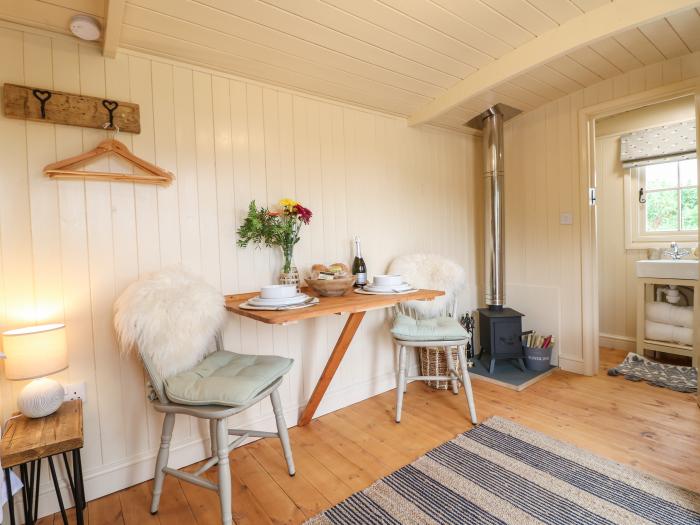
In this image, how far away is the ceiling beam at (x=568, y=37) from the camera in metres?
1.62

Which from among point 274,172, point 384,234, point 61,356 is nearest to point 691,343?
point 384,234

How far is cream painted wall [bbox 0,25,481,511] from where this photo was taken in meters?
1.53

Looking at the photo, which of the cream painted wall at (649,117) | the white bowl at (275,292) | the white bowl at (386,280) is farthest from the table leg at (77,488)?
the cream painted wall at (649,117)

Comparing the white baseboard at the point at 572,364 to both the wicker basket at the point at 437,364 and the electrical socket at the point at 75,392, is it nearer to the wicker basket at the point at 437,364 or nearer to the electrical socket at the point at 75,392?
the wicker basket at the point at 437,364

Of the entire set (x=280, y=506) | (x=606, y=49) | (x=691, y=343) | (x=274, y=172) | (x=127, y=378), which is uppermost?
(x=606, y=49)

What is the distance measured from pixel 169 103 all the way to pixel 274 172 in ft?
2.04

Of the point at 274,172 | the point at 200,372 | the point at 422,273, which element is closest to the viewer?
the point at 200,372

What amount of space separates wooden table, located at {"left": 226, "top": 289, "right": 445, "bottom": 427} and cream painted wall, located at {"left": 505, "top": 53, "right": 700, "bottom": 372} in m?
1.61

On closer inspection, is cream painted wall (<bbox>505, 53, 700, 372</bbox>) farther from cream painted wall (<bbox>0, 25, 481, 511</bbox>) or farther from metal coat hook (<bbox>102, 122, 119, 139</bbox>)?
metal coat hook (<bbox>102, 122, 119, 139</bbox>)

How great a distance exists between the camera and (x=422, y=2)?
5.19 feet

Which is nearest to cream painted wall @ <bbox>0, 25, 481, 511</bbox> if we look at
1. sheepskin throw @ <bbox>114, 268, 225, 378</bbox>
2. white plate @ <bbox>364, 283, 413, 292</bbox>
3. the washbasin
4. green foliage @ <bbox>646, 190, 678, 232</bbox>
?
sheepskin throw @ <bbox>114, 268, 225, 378</bbox>

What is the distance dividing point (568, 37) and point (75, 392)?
2.86 metres

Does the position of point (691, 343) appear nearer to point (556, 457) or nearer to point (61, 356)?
point (556, 457)

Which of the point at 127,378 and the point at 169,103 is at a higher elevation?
A: the point at 169,103
